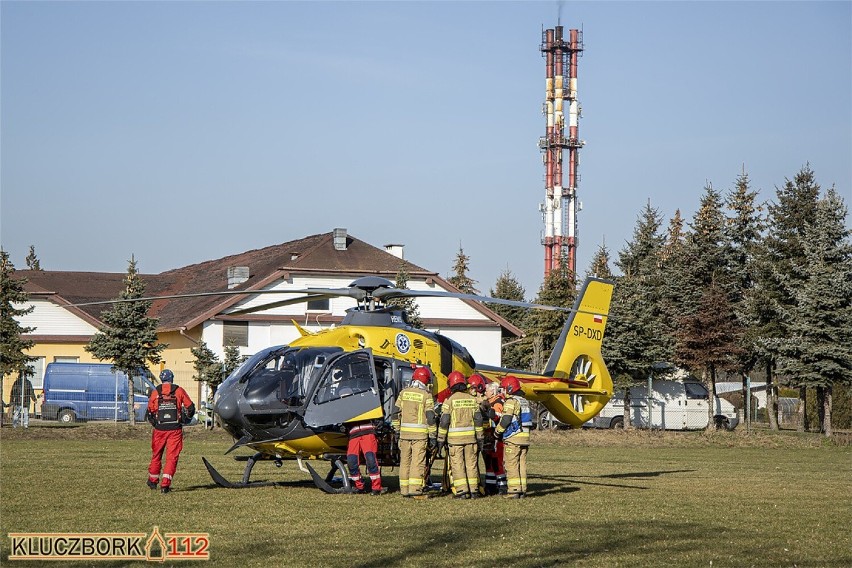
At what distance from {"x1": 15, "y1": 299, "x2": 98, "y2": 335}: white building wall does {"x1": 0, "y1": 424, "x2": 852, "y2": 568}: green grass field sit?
2816 cm

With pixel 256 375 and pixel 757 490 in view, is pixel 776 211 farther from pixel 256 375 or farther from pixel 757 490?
pixel 256 375

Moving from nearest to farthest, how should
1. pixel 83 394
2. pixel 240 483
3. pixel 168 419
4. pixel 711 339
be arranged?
pixel 168 419, pixel 240 483, pixel 83 394, pixel 711 339

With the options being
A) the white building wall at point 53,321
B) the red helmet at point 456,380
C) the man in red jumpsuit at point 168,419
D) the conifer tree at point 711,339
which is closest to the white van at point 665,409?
the conifer tree at point 711,339

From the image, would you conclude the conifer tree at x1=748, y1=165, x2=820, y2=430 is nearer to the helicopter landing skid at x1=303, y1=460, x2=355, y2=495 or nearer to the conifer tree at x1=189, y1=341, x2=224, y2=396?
the conifer tree at x1=189, y1=341, x2=224, y2=396

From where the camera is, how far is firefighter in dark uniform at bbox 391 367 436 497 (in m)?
17.7

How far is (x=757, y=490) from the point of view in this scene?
842 inches

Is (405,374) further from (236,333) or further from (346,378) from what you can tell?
(236,333)

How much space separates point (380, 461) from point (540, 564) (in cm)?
751

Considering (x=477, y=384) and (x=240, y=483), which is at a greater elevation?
(x=477, y=384)

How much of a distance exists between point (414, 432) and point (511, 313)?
62157mm

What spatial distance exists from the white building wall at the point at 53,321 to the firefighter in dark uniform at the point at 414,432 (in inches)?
1564

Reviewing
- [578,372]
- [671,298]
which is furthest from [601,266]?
[578,372]

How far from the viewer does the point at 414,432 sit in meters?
17.7

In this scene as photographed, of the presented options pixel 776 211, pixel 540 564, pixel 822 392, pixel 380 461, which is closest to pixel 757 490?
pixel 380 461
